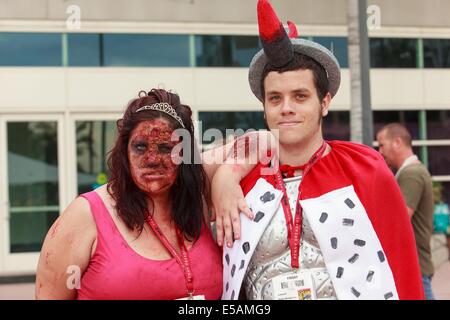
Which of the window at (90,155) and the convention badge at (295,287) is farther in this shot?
the window at (90,155)

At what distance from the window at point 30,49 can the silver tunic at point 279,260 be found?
8.14 meters

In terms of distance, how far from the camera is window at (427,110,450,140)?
11.1 meters

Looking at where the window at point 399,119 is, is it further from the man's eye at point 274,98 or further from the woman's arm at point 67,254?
the woman's arm at point 67,254

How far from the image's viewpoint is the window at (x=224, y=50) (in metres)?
10.2

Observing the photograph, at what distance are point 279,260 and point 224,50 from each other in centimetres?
830

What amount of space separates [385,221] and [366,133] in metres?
4.49

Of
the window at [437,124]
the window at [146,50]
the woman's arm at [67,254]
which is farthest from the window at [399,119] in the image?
the woman's arm at [67,254]

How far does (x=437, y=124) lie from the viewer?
11.1 m

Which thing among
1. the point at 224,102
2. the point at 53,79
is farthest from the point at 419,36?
the point at 53,79

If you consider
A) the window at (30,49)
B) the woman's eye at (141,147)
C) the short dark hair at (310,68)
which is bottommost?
the woman's eye at (141,147)

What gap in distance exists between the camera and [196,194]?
2471 millimetres

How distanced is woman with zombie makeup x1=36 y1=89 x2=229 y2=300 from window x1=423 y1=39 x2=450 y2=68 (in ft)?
31.0

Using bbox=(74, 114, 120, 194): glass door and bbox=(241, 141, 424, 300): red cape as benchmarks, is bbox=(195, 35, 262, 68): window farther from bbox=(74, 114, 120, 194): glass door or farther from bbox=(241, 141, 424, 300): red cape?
bbox=(241, 141, 424, 300): red cape
